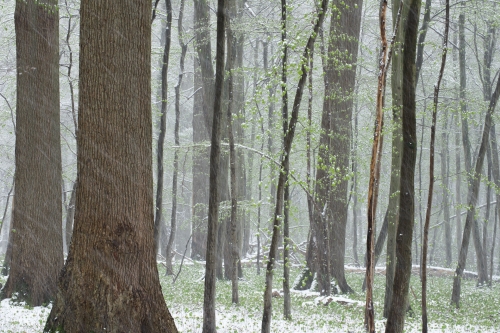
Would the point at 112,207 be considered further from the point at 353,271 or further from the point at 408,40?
the point at 353,271

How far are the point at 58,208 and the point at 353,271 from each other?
1905 cm

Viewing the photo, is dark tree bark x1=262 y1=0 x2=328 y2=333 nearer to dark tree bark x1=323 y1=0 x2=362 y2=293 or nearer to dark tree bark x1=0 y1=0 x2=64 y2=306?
dark tree bark x1=0 y1=0 x2=64 y2=306

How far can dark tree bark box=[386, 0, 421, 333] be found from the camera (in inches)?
236

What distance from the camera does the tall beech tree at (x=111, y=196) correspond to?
518cm

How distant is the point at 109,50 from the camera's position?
5.34 meters

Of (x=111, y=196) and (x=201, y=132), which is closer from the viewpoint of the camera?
A: (x=111, y=196)

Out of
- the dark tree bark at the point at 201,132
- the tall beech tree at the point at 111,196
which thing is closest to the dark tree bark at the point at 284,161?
the tall beech tree at the point at 111,196

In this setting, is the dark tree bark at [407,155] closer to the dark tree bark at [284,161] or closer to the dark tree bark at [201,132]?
the dark tree bark at [284,161]

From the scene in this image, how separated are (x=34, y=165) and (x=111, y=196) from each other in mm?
4143

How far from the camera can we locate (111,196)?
524 centimetres

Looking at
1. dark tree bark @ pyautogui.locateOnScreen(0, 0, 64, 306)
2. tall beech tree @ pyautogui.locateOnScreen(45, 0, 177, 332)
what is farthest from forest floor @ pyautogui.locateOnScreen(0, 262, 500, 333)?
tall beech tree @ pyautogui.locateOnScreen(45, 0, 177, 332)

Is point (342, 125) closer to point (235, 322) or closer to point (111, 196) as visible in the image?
point (235, 322)

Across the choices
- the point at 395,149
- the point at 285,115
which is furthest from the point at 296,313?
the point at 285,115

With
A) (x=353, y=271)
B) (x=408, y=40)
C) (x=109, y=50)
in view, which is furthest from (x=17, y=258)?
(x=353, y=271)
